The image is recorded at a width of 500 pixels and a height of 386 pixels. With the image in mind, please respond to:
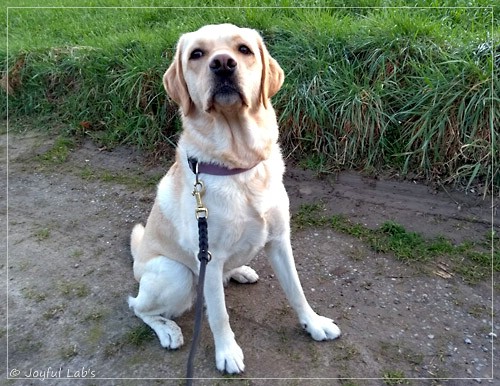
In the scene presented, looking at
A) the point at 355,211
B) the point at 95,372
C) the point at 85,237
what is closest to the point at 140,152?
the point at 85,237

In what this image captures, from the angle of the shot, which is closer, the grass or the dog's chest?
the dog's chest

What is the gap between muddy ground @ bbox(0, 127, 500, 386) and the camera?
8.48ft

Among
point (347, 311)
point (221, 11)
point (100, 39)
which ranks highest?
point (221, 11)

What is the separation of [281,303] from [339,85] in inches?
80.8

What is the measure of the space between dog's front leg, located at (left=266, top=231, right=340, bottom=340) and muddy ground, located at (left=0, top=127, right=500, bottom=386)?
0.20ft

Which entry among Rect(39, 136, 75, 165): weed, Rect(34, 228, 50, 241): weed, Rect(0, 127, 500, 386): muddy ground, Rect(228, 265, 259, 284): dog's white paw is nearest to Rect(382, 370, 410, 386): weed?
Rect(0, 127, 500, 386): muddy ground

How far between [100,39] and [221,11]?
4.74 ft

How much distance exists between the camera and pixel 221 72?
2248 millimetres

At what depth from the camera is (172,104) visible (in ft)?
15.5

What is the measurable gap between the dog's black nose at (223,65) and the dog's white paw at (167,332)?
1.44 meters

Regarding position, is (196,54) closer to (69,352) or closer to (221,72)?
(221,72)

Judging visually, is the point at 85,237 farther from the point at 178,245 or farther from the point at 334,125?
the point at 334,125

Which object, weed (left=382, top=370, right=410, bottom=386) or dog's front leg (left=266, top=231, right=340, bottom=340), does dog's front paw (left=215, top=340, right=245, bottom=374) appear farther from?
weed (left=382, top=370, right=410, bottom=386)

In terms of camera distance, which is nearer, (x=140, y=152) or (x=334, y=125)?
(x=334, y=125)
